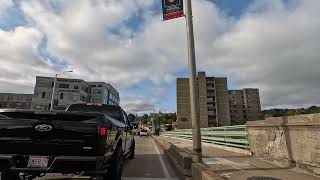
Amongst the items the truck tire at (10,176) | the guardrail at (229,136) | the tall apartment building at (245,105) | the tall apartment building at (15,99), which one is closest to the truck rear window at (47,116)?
the truck tire at (10,176)

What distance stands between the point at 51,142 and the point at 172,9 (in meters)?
7.00

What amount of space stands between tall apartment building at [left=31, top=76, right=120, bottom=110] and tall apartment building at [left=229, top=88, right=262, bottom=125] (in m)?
63.1

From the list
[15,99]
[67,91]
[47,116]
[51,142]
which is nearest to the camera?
[51,142]

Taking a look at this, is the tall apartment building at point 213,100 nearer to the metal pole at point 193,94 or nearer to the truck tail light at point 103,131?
the metal pole at point 193,94

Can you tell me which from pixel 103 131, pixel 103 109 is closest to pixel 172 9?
pixel 103 109

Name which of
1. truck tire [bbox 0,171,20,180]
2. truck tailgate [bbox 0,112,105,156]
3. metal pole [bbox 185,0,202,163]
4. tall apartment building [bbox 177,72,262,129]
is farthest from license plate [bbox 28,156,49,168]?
tall apartment building [bbox 177,72,262,129]

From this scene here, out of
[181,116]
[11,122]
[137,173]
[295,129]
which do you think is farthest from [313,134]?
Answer: [181,116]

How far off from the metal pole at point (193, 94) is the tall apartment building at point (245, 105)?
492ft

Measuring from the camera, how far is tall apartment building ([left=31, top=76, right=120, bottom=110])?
342 feet

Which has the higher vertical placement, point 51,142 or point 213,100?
point 213,100

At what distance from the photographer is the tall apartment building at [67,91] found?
104188mm

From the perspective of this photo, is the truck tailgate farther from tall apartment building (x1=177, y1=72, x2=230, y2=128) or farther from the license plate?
tall apartment building (x1=177, y1=72, x2=230, y2=128)

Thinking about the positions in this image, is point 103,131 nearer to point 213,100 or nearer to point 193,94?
point 193,94

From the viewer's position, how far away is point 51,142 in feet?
20.5
